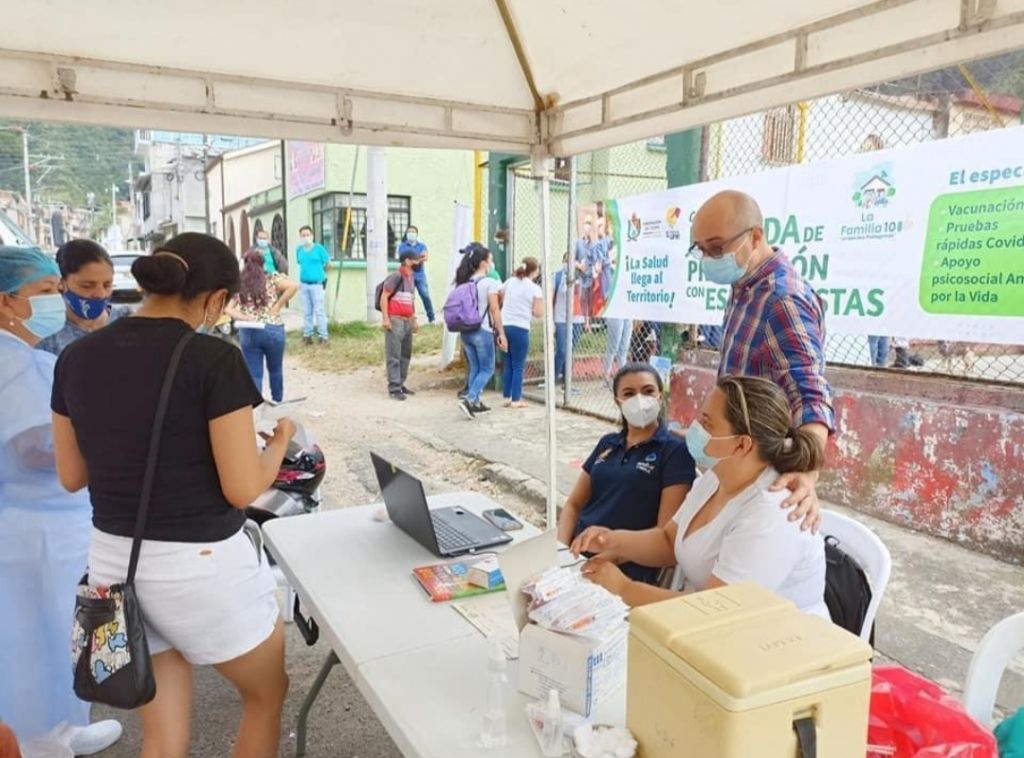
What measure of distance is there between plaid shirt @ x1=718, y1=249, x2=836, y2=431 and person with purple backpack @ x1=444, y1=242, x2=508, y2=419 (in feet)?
15.1

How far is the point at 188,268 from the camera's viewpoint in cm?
142

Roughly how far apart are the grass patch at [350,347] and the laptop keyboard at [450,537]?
7592 millimetres

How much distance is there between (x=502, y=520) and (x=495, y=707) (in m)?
0.98

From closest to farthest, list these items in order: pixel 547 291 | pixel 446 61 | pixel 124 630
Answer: pixel 124 630
pixel 446 61
pixel 547 291

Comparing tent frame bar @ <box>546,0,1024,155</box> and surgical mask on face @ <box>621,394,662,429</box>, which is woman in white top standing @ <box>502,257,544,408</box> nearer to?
tent frame bar @ <box>546,0,1024,155</box>

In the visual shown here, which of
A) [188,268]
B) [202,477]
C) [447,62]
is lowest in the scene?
[202,477]

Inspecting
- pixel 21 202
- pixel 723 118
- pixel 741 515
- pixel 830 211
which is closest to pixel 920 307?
pixel 830 211

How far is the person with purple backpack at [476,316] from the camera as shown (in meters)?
6.61

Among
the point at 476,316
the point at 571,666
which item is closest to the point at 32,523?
the point at 571,666

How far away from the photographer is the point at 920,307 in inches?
139

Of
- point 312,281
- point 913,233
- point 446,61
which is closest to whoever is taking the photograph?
point 446,61

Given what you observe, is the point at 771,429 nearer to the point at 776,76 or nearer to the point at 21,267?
the point at 776,76

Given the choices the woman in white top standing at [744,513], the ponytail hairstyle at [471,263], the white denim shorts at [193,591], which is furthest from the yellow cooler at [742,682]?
the ponytail hairstyle at [471,263]

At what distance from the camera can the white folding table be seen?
3.65 ft
